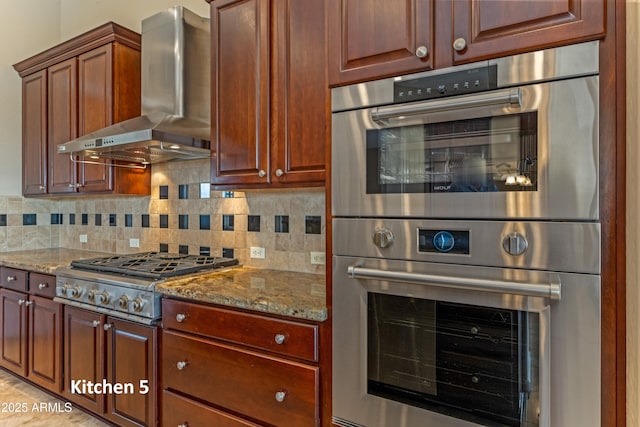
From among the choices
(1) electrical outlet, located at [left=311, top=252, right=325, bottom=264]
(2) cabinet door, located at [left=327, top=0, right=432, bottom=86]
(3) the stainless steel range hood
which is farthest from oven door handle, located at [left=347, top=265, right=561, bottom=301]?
(3) the stainless steel range hood

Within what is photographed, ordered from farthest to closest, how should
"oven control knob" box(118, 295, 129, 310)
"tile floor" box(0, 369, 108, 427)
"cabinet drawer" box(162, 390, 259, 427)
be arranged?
"tile floor" box(0, 369, 108, 427) < "oven control knob" box(118, 295, 129, 310) < "cabinet drawer" box(162, 390, 259, 427)

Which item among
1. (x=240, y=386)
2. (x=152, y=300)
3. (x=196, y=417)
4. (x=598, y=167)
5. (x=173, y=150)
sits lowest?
(x=196, y=417)

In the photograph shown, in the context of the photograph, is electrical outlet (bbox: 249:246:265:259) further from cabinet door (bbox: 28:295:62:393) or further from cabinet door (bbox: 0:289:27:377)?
cabinet door (bbox: 0:289:27:377)

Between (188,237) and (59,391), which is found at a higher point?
Result: (188,237)

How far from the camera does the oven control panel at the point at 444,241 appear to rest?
1.20 metres

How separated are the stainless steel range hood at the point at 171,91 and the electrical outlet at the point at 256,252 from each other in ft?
2.25

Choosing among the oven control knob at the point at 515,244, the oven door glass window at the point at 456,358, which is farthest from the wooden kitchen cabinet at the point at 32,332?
the oven control knob at the point at 515,244

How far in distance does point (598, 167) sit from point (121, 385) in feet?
7.88

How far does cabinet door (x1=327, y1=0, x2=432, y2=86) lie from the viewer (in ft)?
4.16

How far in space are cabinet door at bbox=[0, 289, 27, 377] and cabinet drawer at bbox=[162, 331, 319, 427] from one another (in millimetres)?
1597

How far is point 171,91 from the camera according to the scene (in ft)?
8.12

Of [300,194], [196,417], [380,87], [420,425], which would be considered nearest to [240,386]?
[196,417]

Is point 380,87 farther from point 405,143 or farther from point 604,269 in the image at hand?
point 604,269

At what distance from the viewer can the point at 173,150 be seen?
2381 millimetres
